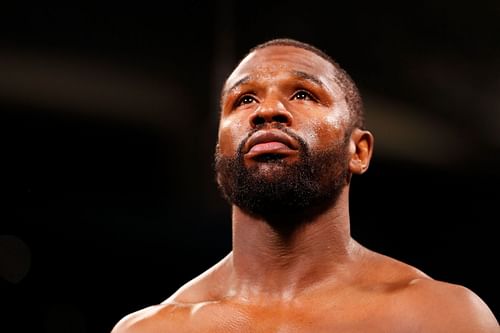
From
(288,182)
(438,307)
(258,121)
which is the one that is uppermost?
(258,121)

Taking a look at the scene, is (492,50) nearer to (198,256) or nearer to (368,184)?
(368,184)

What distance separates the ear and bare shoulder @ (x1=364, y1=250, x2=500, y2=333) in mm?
286

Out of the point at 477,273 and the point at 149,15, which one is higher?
the point at 149,15

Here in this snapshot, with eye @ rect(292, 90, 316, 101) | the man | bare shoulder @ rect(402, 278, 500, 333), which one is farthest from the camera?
eye @ rect(292, 90, 316, 101)

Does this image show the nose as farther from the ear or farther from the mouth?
the ear

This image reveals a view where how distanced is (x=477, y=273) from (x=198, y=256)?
0.98 metres

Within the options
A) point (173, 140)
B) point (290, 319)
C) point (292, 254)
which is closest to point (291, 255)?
point (292, 254)

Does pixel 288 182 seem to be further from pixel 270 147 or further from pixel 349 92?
pixel 349 92

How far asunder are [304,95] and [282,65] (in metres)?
0.08

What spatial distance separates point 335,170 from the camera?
1.56 metres

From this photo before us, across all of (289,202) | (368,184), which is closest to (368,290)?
(289,202)

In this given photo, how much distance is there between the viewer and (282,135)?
1.50m

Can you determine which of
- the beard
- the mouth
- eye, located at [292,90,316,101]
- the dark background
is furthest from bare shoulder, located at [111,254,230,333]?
the dark background

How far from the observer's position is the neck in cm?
153
